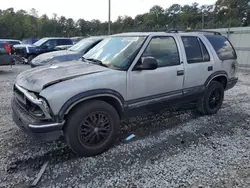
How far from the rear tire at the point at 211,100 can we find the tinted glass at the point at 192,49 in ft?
2.58

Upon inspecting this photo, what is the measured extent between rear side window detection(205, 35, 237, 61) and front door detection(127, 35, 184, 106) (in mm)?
1221


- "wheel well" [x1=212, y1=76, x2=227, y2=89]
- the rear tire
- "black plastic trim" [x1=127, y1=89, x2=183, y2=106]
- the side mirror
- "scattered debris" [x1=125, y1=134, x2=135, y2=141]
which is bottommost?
"scattered debris" [x1=125, y1=134, x2=135, y2=141]

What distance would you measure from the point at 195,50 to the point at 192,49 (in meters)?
0.09

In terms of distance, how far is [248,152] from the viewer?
325 centimetres

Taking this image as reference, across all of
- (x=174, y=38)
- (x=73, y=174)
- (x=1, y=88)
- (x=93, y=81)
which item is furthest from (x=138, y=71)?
(x=1, y=88)

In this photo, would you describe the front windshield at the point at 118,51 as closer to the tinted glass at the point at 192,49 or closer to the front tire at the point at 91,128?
the front tire at the point at 91,128

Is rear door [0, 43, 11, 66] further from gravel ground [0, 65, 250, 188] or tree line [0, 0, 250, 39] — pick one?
tree line [0, 0, 250, 39]

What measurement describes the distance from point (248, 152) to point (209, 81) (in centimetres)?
170

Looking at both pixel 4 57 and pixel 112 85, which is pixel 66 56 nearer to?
pixel 4 57

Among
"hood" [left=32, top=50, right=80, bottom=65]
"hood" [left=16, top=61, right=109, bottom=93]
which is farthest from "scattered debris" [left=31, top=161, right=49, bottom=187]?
"hood" [left=32, top=50, right=80, bottom=65]

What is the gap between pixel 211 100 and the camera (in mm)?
4715

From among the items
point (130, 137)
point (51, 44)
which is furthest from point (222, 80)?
point (51, 44)

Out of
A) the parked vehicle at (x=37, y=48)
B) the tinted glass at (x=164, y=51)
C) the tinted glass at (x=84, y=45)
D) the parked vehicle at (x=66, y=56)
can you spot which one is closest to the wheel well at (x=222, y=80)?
the tinted glass at (x=164, y=51)

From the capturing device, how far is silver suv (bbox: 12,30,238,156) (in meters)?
2.69
